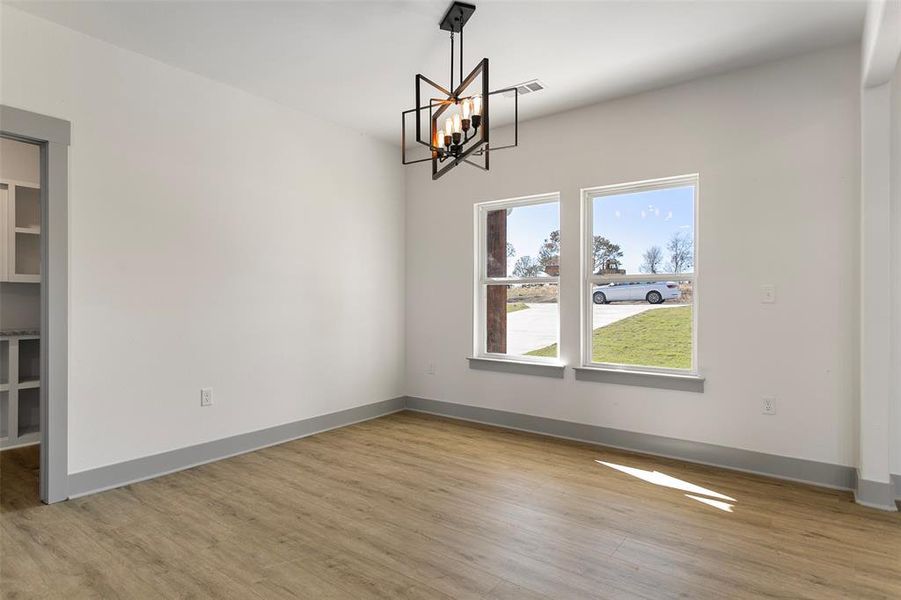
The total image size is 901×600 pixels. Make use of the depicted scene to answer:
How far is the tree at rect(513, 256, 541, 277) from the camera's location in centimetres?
466

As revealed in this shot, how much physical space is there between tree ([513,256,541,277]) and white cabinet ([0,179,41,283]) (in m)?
4.12

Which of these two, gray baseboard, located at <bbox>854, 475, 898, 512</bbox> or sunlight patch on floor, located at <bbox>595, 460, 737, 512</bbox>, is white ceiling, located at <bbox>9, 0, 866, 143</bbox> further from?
sunlight patch on floor, located at <bbox>595, 460, 737, 512</bbox>

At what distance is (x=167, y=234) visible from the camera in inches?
136

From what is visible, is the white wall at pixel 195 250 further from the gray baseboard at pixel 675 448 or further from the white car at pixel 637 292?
the white car at pixel 637 292

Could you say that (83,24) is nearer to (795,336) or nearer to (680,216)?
(680,216)

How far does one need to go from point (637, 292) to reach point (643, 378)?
2.32 feet

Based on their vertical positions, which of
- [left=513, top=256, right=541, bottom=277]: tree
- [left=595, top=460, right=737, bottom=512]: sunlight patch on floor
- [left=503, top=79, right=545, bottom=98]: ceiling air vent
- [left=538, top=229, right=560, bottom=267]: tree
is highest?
[left=503, top=79, right=545, bottom=98]: ceiling air vent

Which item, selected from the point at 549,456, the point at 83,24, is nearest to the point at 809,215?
the point at 549,456

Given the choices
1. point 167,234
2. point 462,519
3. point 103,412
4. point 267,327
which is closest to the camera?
point 462,519

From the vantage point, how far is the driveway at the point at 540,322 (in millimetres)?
4160

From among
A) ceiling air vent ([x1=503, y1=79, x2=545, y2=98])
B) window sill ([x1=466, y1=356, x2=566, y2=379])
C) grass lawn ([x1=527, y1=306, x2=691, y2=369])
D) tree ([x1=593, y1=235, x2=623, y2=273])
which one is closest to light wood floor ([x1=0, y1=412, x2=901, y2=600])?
grass lawn ([x1=527, y1=306, x2=691, y2=369])

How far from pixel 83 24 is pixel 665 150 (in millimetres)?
4015

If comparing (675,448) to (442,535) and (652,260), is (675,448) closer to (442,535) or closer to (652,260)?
(652,260)

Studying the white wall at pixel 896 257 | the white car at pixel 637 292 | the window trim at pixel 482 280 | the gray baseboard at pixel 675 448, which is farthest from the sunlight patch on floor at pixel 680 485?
the window trim at pixel 482 280
